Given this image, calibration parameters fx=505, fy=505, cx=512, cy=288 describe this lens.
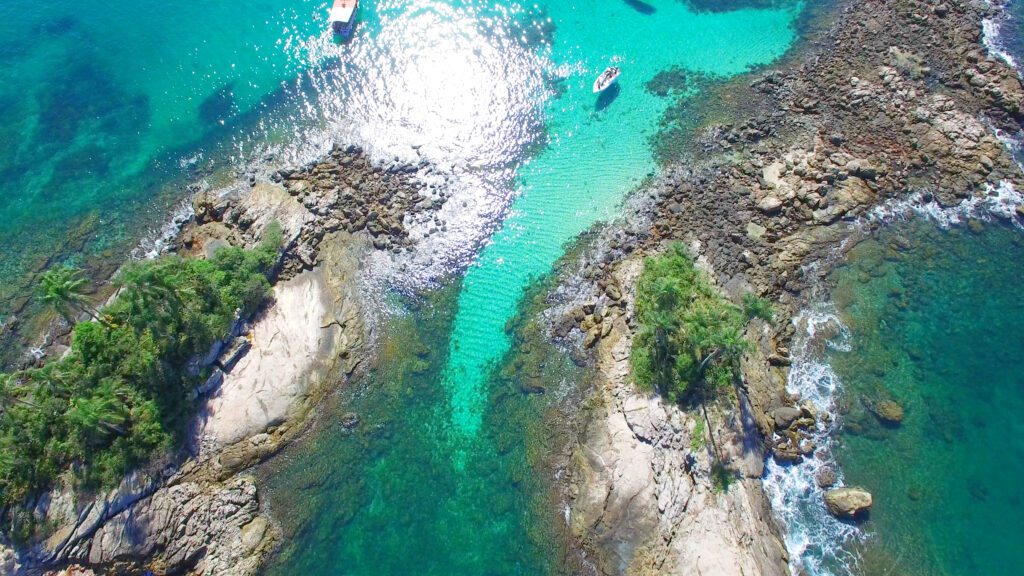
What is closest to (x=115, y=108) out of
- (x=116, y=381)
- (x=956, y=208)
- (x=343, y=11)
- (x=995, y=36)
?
(x=343, y=11)

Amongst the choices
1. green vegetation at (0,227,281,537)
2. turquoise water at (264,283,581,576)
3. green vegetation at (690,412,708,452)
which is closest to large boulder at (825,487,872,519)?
green vegetation at (690,412,708,452)

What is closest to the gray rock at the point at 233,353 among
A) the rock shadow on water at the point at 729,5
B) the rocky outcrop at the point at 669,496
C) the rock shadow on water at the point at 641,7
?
the rocky outcrop at the point at 669,496

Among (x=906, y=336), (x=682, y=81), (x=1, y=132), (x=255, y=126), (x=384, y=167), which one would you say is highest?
(x=1, y=132)

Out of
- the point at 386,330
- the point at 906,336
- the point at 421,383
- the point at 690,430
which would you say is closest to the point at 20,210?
the point at 386,330

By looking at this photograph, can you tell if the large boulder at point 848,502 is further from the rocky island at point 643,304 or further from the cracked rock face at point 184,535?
the cracked rock face at point 184,535

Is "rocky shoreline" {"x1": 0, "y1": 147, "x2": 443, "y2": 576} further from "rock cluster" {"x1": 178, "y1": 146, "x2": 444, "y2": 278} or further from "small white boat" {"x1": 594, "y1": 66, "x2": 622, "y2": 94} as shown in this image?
"small white boat" {"x1": 594, "y1": 66, "x2": 622, "y2": 94}

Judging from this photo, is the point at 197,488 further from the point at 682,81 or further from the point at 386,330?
the point at 682,81
